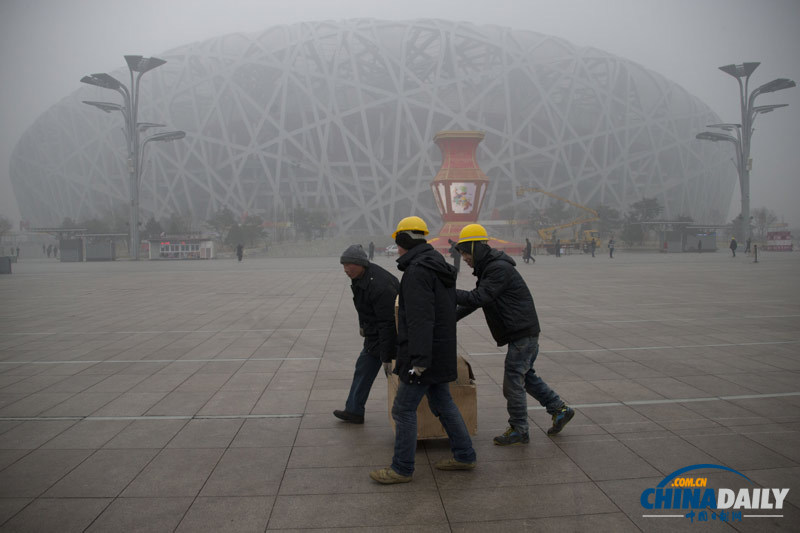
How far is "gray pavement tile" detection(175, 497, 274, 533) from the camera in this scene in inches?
117

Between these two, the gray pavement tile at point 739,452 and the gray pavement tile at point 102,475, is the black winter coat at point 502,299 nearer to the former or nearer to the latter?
the gray pavement tile at point 739,452

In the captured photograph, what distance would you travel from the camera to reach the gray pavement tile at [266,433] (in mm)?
4199

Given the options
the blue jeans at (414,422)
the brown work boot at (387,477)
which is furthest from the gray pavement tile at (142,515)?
the blue jeans at (414,422)

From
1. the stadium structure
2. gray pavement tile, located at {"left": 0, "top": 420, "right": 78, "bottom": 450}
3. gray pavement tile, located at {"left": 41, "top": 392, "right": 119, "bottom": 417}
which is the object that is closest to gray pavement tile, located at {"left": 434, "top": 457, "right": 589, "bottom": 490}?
gray pavement tile, located at {"left": 0, "top": 420, "right": 78, "bottom": 450}

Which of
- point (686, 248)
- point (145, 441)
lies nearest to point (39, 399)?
point (145, 441)

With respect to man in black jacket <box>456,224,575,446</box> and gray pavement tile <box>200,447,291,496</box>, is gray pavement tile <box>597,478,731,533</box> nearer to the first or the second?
man in black jacket <box>456,224,575,446</box>

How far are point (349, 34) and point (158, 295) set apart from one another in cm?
6325

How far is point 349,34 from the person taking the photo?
71250 mm

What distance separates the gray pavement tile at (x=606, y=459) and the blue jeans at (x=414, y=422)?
29.7 inches

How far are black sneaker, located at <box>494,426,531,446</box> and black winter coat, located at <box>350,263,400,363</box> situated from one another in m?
0.97

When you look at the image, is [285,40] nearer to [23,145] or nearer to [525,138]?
[525,138]

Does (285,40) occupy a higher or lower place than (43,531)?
higher

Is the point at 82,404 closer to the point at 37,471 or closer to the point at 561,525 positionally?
the point at 37,471

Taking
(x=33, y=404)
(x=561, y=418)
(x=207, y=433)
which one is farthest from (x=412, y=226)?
(x=33, y=404)
